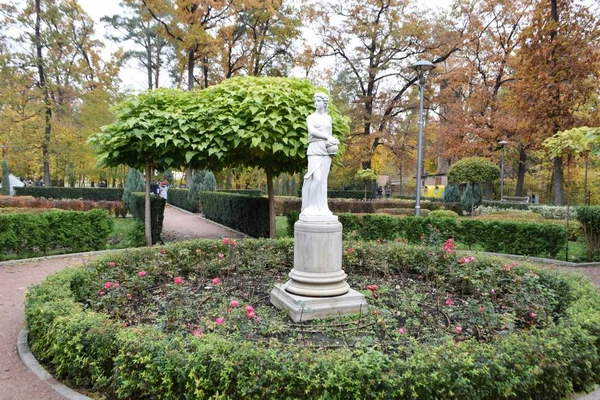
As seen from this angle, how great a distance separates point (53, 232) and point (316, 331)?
305 inches

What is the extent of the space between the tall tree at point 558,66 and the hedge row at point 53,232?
1851 cm

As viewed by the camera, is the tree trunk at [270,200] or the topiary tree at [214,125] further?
the tree trunk at [270,200]

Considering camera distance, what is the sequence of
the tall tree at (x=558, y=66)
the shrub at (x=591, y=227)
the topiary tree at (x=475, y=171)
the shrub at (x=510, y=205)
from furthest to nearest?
the shrub at (x=510, y=205) < the topiary tree at (x=475, y=171) < the tall tree at (x=558, y=66) < the shrub at (x=591, y=227)

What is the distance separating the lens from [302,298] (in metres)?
4.86

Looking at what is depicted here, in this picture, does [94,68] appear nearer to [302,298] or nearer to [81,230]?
[81,230]

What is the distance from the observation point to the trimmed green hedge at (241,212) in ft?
38.2

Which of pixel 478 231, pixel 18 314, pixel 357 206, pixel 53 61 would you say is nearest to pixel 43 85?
pixel 53 61

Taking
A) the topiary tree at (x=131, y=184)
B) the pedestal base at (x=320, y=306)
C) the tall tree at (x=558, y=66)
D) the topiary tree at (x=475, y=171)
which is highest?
the tall tree at (x=558, y=66)

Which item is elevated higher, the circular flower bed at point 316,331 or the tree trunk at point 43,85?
the tree trunk at point 43,85

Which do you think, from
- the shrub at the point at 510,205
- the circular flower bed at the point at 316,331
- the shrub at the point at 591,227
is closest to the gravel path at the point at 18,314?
the circular flower bed at the point at 316,331

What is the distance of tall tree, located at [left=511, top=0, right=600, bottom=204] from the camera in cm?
1630

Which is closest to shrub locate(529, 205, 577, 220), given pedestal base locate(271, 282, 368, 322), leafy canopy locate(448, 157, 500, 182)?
leafy canopy locate(448, 157, 500, 182)

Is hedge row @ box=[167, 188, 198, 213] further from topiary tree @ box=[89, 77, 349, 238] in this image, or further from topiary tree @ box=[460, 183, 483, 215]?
topiary tree @ box=[460, 183, 483, 215]

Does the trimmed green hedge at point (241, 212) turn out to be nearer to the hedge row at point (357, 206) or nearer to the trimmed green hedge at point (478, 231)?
the trimmed green hedge at point (478, 231)
